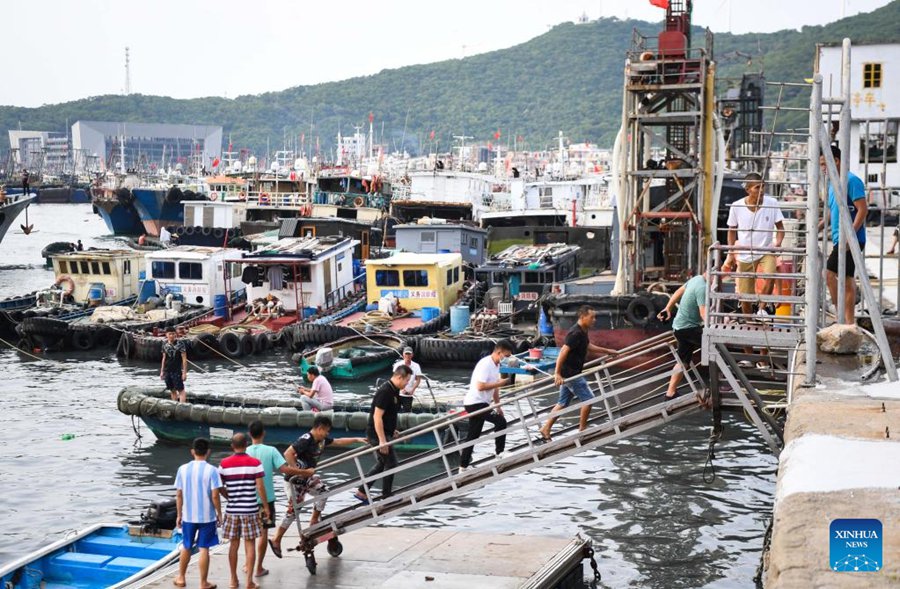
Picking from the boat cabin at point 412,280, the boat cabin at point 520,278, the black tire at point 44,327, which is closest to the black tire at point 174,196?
the black tire at point 44,327

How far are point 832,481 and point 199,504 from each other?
7.19 metres

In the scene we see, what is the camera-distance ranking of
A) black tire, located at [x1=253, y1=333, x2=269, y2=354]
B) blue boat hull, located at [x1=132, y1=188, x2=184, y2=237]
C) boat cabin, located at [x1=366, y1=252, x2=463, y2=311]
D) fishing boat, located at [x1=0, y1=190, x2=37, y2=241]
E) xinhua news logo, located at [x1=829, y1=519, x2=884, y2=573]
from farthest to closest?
blue boat hull, located at [x1=132, y1=188, x2=184, y2=237]
fishing boat, located at [x1=0, y1=190, x2=37, y2=241]
boat cabin, located at [x1=366, y1=252, x2=463, y2=311]
black tire, located at [x1=253, y1=333, x2=269, y2=354]
xinhua news logo, located at [x1=829, y1=519, x2=884, y2=573]

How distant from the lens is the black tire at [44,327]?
40.2 m

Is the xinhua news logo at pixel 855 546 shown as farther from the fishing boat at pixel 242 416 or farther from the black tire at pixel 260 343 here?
the black tire at pixel 260 343

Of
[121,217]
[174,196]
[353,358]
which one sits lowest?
[353,358]

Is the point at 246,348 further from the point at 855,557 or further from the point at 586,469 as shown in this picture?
the point at 855,557

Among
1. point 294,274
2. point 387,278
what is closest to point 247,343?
point 294,274

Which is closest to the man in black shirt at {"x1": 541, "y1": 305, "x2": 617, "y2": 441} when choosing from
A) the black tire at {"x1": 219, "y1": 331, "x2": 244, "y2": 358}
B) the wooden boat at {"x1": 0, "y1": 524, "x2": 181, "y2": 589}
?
the wooden boat at {"x1": 0, "y1": 524, "x2": 181, "y2": 589}

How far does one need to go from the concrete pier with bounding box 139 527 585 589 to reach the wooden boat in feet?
3.59

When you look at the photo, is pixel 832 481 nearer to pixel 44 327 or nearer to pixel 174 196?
pixel 44 327

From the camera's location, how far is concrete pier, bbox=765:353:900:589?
20.7 feet

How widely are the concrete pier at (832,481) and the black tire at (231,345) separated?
2961 cm

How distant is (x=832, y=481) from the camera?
25.1 feet

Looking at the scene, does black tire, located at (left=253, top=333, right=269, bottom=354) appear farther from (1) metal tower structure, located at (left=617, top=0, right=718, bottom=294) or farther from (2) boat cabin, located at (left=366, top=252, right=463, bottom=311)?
(1) metal tower structure, located at (left=617, top=0, right=718, bottom=294)
